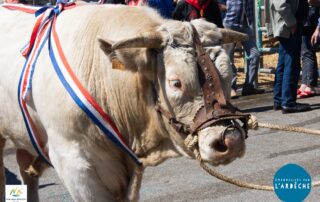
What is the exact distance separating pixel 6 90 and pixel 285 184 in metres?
1.90

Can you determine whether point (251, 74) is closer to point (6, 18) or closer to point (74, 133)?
point (6, 18)

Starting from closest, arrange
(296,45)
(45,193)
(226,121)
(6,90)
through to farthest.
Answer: (226,121)
(6,90)
(45,193)
(296,45)

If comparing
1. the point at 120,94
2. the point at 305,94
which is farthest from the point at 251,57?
the point at 120,94

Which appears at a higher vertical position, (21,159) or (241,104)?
(21,159)

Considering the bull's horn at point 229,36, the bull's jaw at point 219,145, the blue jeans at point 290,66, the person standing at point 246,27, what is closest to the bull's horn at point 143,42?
the bull's horn at point 229,36

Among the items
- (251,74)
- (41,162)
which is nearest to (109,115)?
(41,162)

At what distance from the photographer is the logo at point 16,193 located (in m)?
5.44

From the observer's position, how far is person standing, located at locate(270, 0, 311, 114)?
969 centimetres

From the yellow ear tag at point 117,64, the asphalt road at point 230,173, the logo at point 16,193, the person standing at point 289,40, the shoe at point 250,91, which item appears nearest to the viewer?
the yellow ear tag at point 117,64

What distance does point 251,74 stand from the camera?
1162 centimetres

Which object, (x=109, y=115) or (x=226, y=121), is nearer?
(x=226, y=121)

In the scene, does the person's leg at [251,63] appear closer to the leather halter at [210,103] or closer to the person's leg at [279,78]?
the person's leg at [279,78]

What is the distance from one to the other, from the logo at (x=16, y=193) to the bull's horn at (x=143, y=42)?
6.38 feet

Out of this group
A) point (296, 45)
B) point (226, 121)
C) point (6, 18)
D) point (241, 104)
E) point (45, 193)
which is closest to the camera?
point (226, 121)
